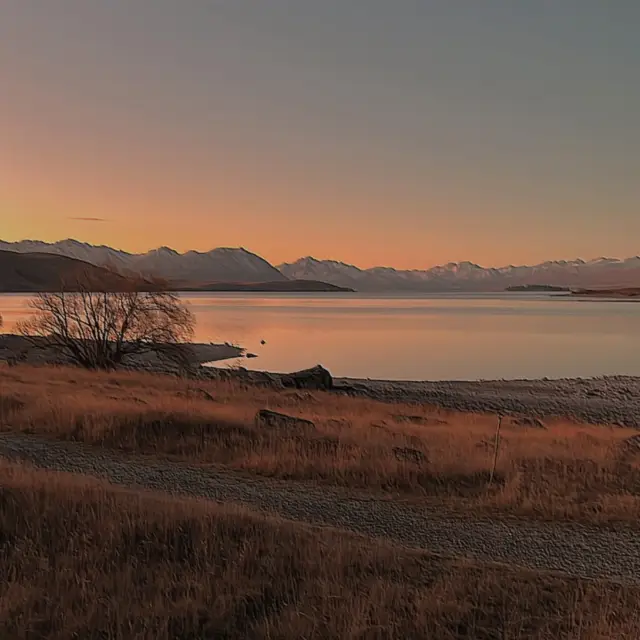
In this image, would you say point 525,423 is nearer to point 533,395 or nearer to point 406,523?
point 533,395

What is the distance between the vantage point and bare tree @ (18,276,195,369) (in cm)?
3206

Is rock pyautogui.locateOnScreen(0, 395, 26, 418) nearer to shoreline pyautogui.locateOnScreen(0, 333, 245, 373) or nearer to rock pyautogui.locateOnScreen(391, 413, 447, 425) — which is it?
rock pyautogui.locateOnScreen(391, 413, 447, 425)

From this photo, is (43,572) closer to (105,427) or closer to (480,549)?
(480,549)

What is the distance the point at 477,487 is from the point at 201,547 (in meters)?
4.48

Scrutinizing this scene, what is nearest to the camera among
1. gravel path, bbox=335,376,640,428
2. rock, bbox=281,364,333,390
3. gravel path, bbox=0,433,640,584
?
gravel path, bbox=0,433,640,584

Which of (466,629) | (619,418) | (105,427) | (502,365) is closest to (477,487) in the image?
(466,629)

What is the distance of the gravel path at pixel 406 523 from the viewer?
775 cm

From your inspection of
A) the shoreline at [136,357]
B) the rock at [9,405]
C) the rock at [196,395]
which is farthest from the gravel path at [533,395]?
the rock at [9,405]

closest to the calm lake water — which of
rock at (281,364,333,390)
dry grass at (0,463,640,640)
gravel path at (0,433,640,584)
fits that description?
rock at (281,364,333,390)

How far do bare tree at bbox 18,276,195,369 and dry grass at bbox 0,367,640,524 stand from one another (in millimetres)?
10643

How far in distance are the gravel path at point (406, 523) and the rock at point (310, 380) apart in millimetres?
18342

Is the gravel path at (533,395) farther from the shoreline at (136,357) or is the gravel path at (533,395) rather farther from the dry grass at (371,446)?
the shoreline at (136,357)

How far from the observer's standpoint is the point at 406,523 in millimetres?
8891

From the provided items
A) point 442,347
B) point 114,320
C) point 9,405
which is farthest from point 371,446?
point 442,347
